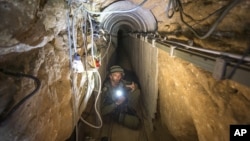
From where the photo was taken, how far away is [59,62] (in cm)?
262

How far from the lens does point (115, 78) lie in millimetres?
6293

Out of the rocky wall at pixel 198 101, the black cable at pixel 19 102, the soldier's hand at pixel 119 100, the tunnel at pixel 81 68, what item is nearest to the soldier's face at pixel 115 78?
the soldier's hand at pixel 119 100

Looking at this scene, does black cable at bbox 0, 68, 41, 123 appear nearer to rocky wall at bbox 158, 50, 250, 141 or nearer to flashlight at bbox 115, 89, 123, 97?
rocky wall at bbox 158, 50, 250, 141

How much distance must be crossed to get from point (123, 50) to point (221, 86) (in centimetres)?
1333

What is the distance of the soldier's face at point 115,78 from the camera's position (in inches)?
247

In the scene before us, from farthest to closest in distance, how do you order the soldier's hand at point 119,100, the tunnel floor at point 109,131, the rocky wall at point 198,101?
Result: the soldier's hand at point 119,100 → the tunnel floor at point 109,131 → the rocky wall at point 198,101

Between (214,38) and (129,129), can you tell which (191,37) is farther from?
(129,129)

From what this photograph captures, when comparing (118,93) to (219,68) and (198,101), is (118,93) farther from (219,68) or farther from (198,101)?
(219,68)

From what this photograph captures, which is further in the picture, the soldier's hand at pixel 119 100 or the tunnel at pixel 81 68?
the soldier's hand at pixel 119 100

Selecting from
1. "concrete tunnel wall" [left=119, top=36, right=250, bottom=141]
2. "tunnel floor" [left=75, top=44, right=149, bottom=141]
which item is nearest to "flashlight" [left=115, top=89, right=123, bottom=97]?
"tunnel floor" [left=75, top=44, right=149, bottom=141]

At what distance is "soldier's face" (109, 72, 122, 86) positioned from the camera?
627 centimetres

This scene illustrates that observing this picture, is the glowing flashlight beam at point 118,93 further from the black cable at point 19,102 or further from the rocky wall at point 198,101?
the black cable at point 19,102

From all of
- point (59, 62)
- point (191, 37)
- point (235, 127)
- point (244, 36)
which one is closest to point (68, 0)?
point (59, 62)

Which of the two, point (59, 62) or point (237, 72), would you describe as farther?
point (59, 62)
